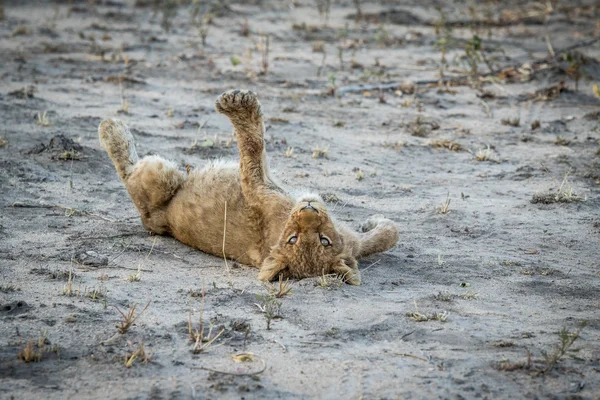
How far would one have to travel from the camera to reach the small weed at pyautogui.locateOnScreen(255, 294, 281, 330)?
455 centimetres

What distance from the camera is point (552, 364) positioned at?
4.01 m

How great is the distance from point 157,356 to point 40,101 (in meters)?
6.18

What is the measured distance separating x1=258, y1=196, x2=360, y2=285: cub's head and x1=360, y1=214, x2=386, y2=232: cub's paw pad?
2.96 feet

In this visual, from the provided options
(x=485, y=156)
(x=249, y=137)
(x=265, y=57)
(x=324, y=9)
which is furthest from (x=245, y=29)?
(x=249, y=137)

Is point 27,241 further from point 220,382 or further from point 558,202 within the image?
point 558,202

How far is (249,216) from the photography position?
571cm

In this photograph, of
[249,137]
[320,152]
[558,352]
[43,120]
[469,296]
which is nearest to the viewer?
[558,352]

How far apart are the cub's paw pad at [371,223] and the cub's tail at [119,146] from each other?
6.50ft

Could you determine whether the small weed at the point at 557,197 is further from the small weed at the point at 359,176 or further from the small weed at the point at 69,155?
the small weed at the point at 69,155

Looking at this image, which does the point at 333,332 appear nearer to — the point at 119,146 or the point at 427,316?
the point at 427,316

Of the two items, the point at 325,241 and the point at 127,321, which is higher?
the point at 325,241

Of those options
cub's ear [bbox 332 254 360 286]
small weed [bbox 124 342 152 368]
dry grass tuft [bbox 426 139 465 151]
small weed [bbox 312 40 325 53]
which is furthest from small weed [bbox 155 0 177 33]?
small weed [bbox 124 342 152 368]

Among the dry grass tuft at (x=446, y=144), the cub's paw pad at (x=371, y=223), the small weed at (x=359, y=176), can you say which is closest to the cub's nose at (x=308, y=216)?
the cub's paw pad at (x=371, y=223)

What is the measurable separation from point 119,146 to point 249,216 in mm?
1602
